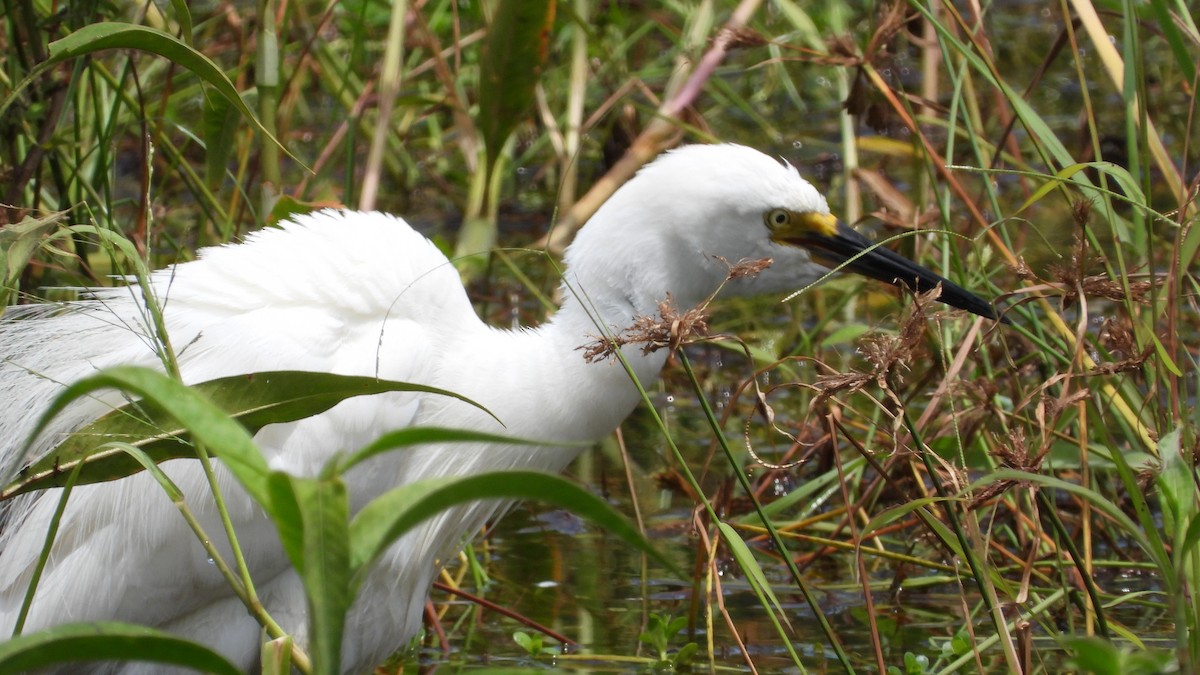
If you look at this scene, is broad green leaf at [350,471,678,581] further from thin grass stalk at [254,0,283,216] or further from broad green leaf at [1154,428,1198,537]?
thin grass stalk at [254,0,283,216]

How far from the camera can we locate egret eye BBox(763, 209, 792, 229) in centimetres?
210

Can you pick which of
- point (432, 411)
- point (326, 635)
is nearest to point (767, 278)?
Answer: point (432, 411)

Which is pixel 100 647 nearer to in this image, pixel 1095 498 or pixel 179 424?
pixel 179 424

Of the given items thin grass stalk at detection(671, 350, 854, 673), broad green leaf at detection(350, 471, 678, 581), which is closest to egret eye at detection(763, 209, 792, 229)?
thin grass stalk at detection(671, 350, 854, 673)

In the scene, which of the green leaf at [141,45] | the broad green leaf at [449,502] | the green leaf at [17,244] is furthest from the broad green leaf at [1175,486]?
the green leaf at [17,244]

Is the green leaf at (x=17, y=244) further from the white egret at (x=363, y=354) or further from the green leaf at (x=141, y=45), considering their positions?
the white egret at (x=363, y=354)

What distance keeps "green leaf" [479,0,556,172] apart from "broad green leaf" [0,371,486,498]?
4.43ft

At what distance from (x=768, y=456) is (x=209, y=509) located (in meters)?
1.44

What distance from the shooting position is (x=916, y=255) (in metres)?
2.66

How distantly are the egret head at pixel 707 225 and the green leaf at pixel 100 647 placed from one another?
1.11m

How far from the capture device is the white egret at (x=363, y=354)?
76.2 inches

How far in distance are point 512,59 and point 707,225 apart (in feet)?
2.74

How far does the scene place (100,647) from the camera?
1016 millimetres

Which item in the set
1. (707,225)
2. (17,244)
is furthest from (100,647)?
(707,225)
